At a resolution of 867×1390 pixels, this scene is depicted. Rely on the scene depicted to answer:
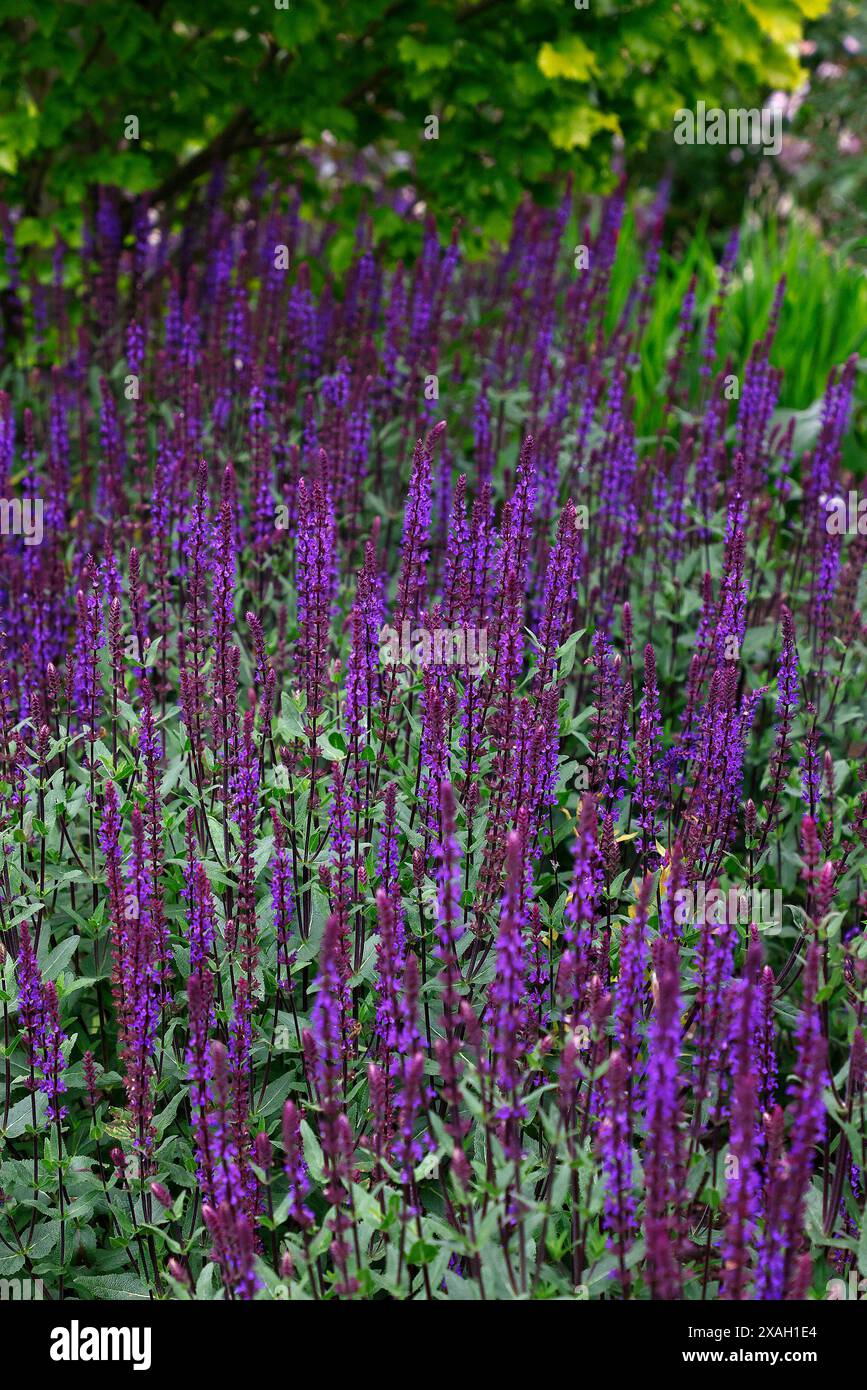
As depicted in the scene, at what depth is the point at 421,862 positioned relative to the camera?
3.19 m

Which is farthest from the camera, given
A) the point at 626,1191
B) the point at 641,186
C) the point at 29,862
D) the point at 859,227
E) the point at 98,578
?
the point at 641,186

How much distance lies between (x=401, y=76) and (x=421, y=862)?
5550 mm

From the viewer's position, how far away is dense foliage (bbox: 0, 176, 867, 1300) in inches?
106

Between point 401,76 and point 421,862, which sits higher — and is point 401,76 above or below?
above

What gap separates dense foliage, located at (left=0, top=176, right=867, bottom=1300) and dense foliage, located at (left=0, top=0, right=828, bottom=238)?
1.16 metres

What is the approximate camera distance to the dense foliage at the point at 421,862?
2.71 meters

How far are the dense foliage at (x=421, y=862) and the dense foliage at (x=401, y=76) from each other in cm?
116

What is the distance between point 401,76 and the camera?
288 inches

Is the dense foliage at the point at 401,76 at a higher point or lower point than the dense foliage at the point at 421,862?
higher

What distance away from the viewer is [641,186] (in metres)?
17.1

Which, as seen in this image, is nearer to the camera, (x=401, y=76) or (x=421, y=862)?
(x=421, y=862)

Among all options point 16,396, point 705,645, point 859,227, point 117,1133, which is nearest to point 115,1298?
point 117,1133

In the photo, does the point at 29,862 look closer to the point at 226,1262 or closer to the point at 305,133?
the point at 226,1262
